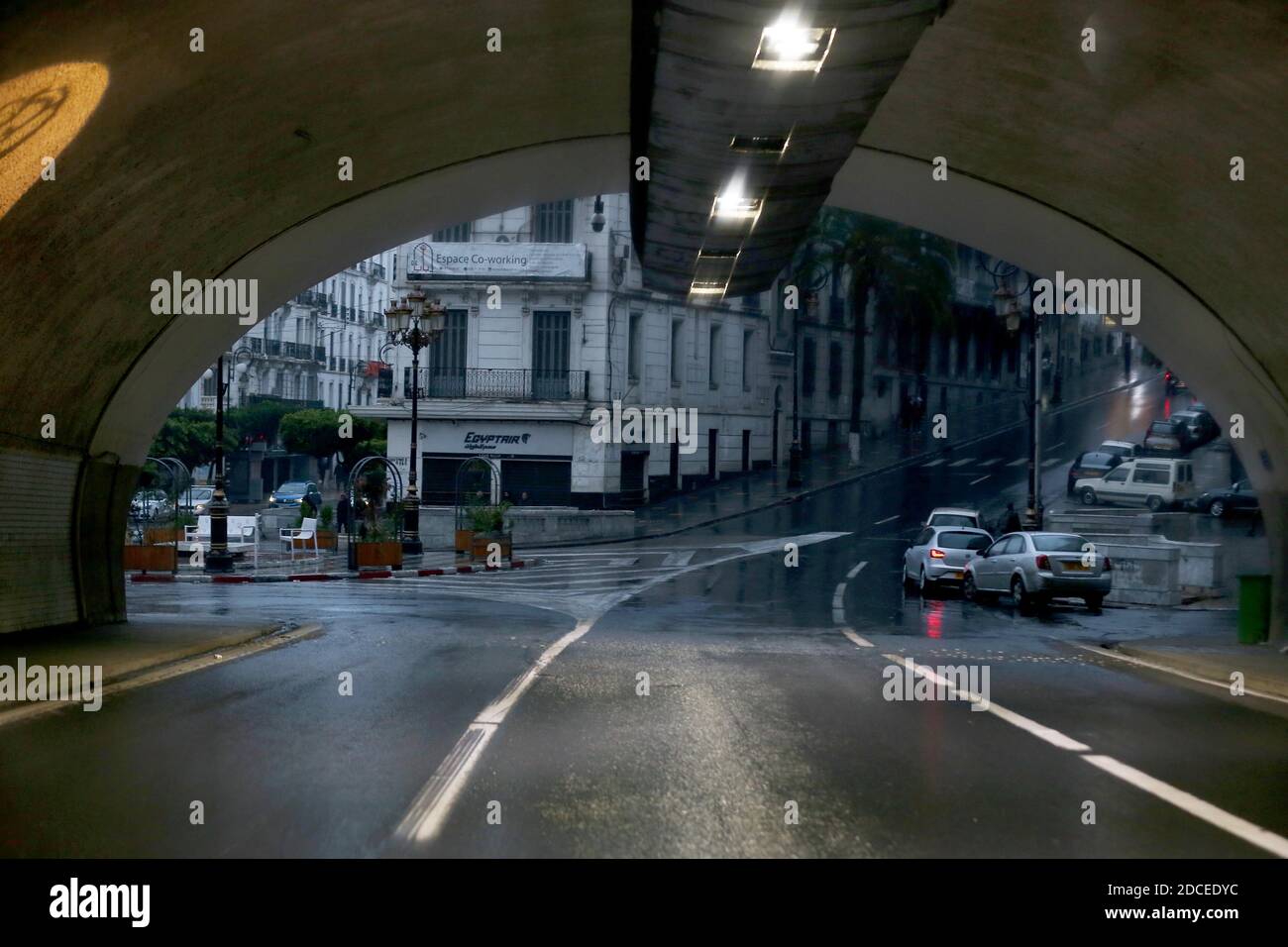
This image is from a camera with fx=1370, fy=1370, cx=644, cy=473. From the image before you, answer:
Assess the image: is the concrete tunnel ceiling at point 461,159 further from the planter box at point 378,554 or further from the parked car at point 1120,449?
the parked car at point 1120,449

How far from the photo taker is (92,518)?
18.5 m

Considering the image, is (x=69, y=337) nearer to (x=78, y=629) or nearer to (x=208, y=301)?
(x=208, y=301)

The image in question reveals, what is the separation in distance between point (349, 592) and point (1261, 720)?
20209mm

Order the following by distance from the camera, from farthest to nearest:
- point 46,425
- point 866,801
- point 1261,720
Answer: point 46,425 → point 1261,720 → point 866,801

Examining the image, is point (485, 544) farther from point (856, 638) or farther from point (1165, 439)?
point (1165, 439)

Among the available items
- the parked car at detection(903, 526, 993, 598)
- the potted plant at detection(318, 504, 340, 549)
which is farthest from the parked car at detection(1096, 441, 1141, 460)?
the potted plant at detection(318, 504, 340, 549)

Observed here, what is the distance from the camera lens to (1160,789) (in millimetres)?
8539

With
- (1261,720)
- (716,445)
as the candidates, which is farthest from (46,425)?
(716,445)

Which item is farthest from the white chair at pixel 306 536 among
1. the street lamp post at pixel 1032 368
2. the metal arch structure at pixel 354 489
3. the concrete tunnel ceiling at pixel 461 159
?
the concrete tunnel ceiling at pixel 461 159

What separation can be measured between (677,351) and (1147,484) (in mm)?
21695

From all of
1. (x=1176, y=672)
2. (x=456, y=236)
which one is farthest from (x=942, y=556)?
(x=456, y=236)

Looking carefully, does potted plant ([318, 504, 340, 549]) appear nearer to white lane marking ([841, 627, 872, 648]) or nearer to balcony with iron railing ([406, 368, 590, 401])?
balcony with iron railing ([406, 368, 590, 401])

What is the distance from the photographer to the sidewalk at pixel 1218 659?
14484mm

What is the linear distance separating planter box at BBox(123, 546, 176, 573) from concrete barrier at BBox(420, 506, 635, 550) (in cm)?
1267
